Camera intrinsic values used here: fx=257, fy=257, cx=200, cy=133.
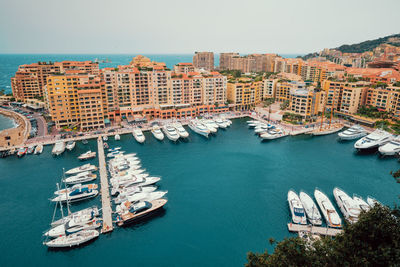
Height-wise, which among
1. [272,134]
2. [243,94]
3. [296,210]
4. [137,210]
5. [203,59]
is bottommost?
[137,210]

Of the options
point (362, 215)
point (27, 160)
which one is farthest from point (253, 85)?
point (362, 215)

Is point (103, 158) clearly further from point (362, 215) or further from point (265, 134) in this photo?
point (362, 215)

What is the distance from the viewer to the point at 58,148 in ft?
223

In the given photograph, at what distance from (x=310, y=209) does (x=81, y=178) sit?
4475 cm

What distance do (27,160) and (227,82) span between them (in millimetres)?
79076

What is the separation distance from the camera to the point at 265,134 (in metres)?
79.8

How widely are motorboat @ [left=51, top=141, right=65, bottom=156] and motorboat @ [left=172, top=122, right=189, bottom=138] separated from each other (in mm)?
32522

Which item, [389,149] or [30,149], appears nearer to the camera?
[389,149]

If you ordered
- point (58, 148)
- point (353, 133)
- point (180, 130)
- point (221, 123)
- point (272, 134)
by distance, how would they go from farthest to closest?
point (221, 123), point (180, 130), point (272, 134), point (353, 133), point (58, 148)

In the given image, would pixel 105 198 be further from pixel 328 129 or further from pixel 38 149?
pixel 328 129

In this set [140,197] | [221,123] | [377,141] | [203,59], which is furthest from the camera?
[203,59]

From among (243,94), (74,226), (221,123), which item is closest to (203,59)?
(243,94)

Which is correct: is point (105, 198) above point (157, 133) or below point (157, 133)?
below

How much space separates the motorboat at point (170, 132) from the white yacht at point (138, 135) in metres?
7.69
